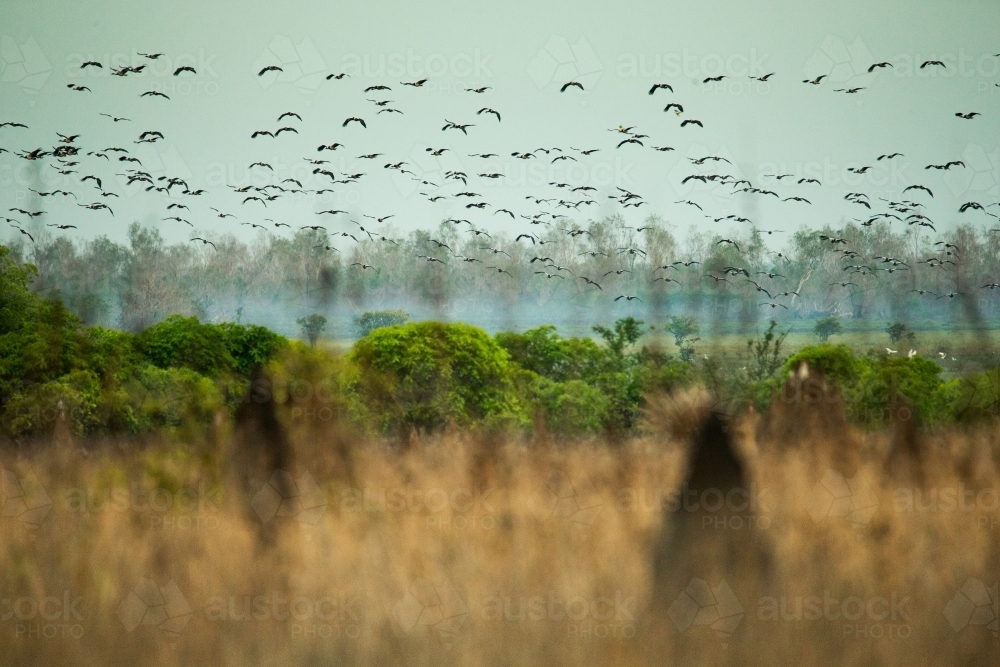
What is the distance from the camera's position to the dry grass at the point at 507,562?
10.9 m

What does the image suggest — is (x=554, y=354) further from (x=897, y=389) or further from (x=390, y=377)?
(x=897, y=389)

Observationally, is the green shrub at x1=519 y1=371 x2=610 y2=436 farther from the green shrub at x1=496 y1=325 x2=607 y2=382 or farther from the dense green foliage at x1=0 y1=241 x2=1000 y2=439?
the green shrub at x1=496 y1=325 x2=607 y2=382

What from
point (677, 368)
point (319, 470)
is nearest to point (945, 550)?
point (319, 470)

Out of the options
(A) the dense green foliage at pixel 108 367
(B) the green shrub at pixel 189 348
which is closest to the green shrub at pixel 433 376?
(A) the dense green foliage at pixel 108 367

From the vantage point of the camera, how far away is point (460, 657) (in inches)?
424

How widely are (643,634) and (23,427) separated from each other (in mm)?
18939

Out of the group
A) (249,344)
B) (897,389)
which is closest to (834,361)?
(897,389)

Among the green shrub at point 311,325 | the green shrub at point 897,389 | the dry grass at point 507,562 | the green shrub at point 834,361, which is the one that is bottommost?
the dry grass at point 507,562

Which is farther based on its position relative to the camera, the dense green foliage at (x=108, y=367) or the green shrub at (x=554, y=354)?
the green shrub at (x=554, y=354)

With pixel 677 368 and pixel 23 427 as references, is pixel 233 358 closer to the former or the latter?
pixel 23 427

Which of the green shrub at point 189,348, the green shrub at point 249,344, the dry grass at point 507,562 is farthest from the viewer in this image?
the green shrub at point 249,344

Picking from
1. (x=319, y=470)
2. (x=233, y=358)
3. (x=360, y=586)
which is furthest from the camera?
(x=233, y=358)

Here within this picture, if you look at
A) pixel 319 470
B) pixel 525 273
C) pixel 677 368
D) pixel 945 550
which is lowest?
pixel 945 550

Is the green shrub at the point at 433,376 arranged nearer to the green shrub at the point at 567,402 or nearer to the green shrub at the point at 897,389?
the green shrub at the point at 567,402
